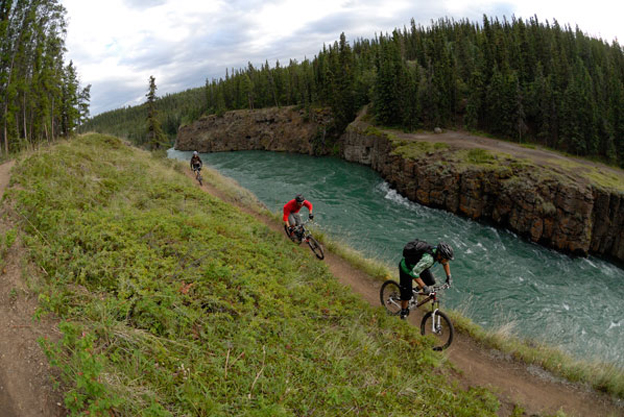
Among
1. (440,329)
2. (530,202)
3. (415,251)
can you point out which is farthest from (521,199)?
(415,251)

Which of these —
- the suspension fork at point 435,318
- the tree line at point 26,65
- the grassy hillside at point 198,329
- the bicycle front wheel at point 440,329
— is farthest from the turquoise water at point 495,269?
the tree line at point 26,65

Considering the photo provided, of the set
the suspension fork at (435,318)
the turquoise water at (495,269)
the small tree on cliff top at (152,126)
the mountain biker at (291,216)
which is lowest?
the turquoise water at (495,269)

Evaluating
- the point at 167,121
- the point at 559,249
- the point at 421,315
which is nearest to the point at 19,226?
the point at 421,315

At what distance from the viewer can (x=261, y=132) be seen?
87000 mm

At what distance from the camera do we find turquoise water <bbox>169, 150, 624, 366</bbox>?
51.3ft

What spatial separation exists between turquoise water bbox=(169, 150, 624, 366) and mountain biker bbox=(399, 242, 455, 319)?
3323mm

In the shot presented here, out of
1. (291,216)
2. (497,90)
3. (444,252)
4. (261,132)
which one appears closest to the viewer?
(444,252)

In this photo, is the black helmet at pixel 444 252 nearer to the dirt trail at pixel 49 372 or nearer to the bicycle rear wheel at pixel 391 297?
the bicycle rear wheel at pixel 391 297

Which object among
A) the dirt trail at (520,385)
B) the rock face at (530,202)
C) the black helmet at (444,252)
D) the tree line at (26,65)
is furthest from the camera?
the rock face at (530,202)

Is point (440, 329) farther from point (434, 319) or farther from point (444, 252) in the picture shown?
point (444, 252)

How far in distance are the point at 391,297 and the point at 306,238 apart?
4.25 meters

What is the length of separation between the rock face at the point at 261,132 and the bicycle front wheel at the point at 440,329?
194 feet

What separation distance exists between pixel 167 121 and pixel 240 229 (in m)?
150

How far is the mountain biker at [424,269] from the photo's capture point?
7.10m
